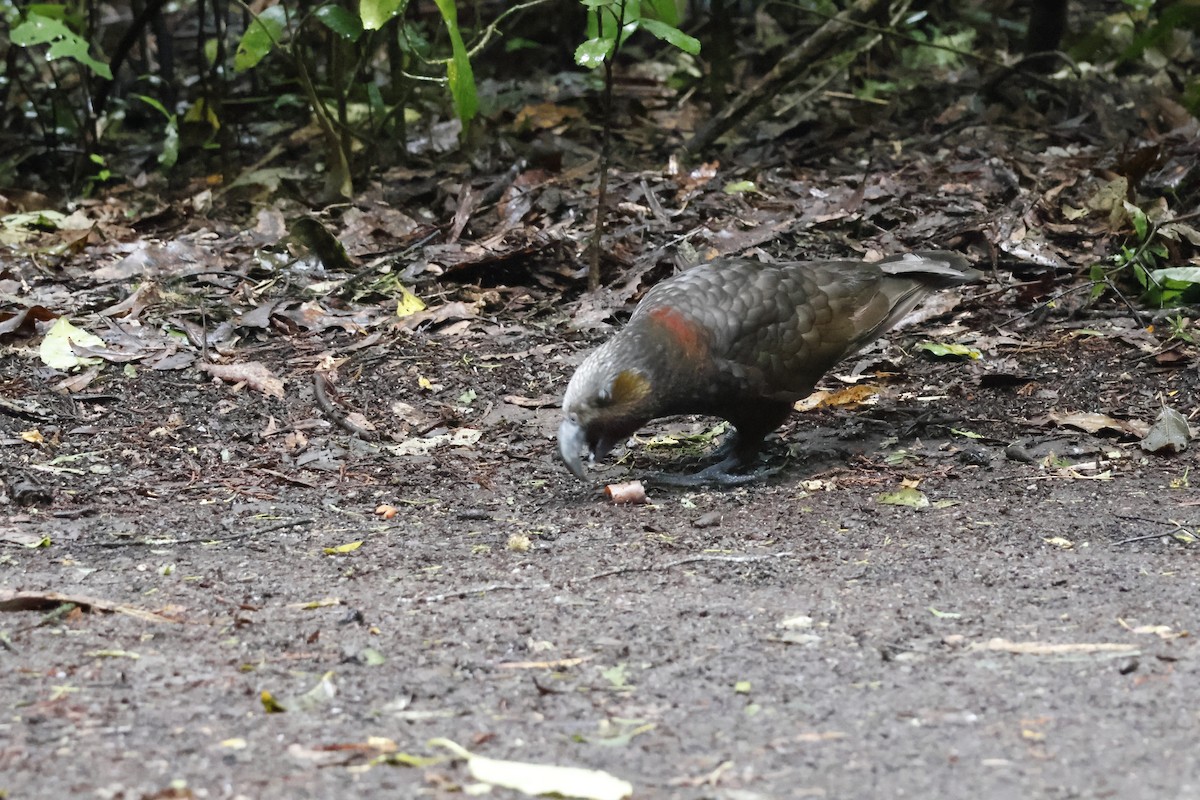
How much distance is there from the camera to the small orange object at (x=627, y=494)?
497cm

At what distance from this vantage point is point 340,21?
7.57 m

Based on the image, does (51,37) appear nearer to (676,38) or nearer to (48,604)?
(676,38)

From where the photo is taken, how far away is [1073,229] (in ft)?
24.1

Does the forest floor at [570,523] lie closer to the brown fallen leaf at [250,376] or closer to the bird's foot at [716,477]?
the brown fallen leaf at [250,376]

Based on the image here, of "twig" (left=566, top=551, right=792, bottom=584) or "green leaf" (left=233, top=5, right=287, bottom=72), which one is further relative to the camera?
"green leaf" (left=233, top=5, right=287, bottom=72)

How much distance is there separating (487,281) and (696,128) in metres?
3.06

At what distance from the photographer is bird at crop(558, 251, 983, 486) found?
4.92 metres

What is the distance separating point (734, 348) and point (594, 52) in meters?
1.70

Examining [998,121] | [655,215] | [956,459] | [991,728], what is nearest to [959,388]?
[956,459]

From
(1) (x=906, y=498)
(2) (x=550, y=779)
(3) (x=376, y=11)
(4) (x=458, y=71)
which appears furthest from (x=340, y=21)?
(2) (x=550, y=779)

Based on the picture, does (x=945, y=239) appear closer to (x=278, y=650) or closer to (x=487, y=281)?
(x=487, y=281)

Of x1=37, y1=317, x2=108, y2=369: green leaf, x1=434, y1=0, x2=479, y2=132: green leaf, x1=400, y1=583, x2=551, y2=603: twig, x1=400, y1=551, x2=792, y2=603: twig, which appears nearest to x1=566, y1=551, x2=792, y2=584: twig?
x1=400, y1=551, x2=792, y2=603: twig

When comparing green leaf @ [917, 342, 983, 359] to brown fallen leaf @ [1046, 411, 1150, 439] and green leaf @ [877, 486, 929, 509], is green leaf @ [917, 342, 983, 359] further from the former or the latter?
green leaf @ [877, 486, 929, 509]

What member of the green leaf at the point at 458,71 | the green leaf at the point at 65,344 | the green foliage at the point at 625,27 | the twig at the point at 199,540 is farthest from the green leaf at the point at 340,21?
the twig at the point at 199,540
